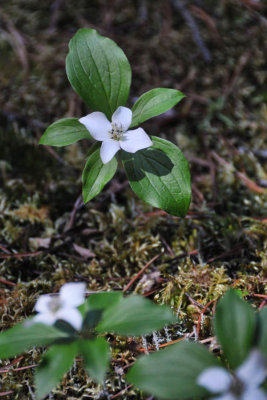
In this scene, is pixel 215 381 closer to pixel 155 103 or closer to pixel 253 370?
pixel 253 370

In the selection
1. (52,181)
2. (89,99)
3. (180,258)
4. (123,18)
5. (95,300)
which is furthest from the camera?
(123,18)

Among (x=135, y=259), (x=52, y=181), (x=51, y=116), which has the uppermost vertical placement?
(x=51, y=116)

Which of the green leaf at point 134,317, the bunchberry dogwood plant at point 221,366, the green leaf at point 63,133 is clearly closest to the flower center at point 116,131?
the green leaf at point 63,133

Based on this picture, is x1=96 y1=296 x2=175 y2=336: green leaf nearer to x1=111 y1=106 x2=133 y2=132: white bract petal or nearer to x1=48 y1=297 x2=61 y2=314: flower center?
x1=48 y1=297 x2=61 y2=314: flower center

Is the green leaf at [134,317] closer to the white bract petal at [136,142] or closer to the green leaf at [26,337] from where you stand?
the green leaf at [26,337]

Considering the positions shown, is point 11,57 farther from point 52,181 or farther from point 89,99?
point 89,99

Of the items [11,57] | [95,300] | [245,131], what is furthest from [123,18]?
[95,300]
